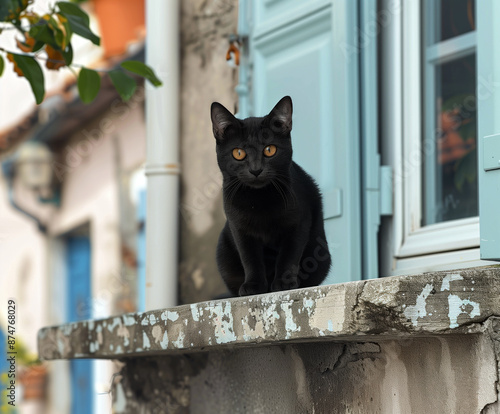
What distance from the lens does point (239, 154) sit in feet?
7.93

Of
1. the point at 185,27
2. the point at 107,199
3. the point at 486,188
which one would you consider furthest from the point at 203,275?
the point at 107,199

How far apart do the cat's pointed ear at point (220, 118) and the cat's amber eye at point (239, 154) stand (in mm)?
86

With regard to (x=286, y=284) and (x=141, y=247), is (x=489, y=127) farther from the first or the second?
(x=141, y=247)

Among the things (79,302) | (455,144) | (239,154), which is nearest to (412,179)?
(455,144)

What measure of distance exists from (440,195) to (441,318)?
1669 millimetres

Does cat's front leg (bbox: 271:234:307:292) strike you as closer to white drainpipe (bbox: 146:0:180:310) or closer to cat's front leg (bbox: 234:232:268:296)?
cat's front leg (bbox: 234:232:268:296)

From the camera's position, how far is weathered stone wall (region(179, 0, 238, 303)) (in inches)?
147

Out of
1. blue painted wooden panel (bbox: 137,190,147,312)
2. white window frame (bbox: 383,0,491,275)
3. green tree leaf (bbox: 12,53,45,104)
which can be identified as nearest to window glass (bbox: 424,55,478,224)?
white window frame (bbox: 383,0,491,275)

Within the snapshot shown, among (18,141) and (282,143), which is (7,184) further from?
(282,143)

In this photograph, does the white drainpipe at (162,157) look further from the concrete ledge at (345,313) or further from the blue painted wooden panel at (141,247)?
the blue painted wooden panel at (141,247)

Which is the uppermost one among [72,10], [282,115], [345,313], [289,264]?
[72,10]

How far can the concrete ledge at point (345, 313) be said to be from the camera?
1777mm

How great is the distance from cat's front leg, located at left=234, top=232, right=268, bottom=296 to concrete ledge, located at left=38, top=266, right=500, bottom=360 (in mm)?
144

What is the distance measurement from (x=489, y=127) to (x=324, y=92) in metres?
1.03
